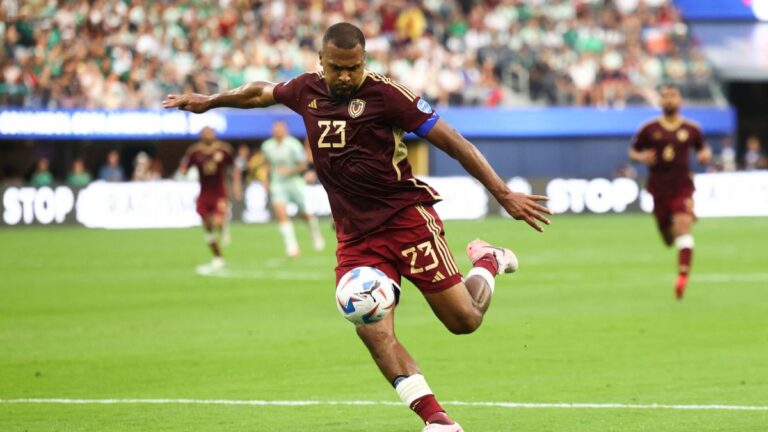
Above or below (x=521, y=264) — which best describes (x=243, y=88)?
above

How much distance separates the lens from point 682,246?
17.3 metres

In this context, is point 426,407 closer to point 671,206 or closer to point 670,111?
point 671,206

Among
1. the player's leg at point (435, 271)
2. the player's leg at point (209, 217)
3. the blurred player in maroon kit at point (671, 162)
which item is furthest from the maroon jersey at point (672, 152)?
the player's leg at point (435, 271)

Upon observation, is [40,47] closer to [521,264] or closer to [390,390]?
[521,264]

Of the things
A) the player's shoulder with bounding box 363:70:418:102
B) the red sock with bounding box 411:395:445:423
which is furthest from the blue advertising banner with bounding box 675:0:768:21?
the red sock with bounding box 411:395:445:423

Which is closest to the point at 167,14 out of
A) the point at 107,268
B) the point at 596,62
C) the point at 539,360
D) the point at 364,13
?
the point at 364,13

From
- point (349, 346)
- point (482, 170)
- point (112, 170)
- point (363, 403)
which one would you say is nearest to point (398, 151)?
point (482, 170)

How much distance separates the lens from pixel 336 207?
8250mm

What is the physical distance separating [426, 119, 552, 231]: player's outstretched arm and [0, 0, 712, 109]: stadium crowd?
30329 mm

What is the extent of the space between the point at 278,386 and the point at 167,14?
1207 inches

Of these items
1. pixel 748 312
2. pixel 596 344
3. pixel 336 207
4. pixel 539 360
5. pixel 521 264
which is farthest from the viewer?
pixel 521 264

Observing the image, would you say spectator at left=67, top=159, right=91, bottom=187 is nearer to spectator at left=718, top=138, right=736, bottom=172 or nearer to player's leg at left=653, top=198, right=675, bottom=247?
spectator at left=718, top=138, right=736, bottom=172

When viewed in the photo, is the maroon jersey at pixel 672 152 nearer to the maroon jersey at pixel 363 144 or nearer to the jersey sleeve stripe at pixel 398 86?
the maroon jersey at pixel 363 144

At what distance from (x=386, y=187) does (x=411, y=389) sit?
1.14m
